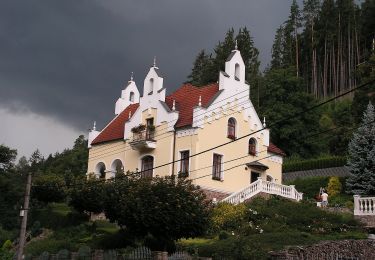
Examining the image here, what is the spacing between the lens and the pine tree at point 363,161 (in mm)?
40156

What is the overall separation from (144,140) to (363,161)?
15.2 meters

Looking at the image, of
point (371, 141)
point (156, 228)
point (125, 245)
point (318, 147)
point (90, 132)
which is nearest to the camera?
point (156, 228)

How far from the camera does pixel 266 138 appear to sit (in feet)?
145

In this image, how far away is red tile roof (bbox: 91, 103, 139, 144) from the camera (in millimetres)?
46253

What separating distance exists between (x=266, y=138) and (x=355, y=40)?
4764 centimetres

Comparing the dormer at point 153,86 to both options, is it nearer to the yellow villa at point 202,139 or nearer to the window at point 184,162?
the yellow villa at point 202,139

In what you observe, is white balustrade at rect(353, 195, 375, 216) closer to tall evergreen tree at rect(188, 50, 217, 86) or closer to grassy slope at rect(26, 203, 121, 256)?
grassy slope at rect(26, 203, 121, 256)

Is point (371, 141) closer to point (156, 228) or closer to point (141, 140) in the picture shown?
point (141, 140)

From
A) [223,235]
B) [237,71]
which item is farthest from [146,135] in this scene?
[223,235]

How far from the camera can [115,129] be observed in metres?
47.4

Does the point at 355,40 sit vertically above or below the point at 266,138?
above

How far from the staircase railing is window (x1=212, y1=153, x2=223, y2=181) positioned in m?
3.31

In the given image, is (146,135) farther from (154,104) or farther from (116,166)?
(116,166)

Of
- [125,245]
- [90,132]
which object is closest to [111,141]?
[90,132]
